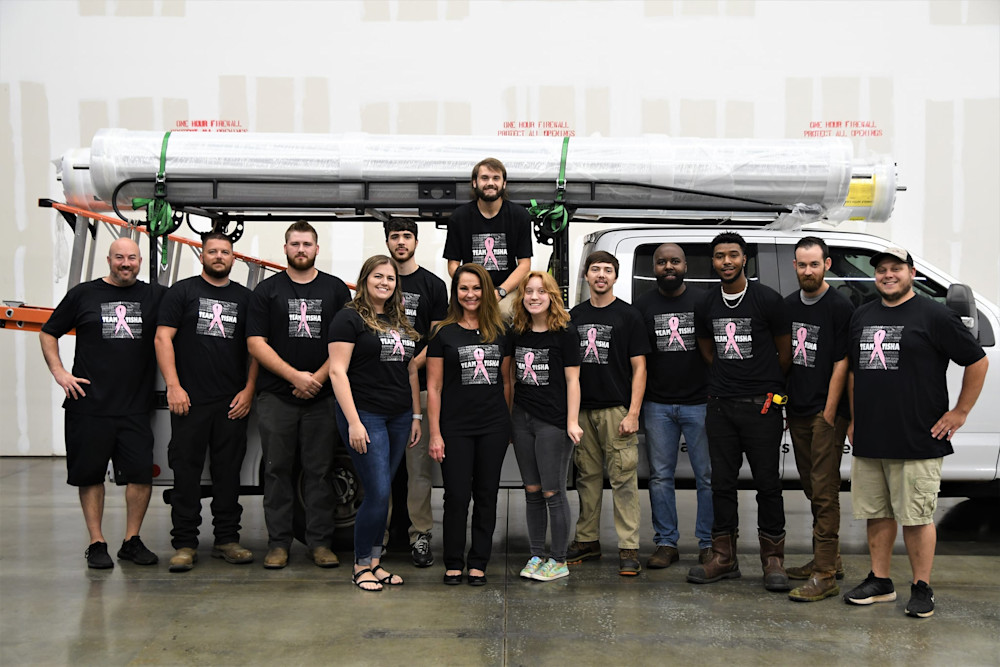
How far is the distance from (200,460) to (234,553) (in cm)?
58

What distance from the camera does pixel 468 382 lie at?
4.76 metres

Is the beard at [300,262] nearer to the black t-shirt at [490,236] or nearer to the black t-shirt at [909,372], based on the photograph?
the black t-shirt at [490,236]

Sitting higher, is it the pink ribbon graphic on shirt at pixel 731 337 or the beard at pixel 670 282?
the beard at pixel 670 282

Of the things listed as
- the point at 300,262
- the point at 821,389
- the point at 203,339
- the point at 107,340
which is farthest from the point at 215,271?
the point at 821,389

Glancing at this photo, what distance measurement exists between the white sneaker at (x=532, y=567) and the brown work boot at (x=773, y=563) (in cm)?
117

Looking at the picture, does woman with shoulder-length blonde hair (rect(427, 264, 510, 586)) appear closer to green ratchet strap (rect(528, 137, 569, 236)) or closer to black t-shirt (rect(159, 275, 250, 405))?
green ratchet strap (rect(528, 137, 569, 236))

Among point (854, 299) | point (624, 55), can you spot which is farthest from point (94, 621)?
point (624, 55)

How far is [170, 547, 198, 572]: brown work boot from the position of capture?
5148 mm

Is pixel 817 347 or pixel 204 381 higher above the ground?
pixel 817 347

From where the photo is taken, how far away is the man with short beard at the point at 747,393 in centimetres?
481

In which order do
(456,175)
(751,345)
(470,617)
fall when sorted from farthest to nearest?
(456,175) < (751,345) < (470,617)

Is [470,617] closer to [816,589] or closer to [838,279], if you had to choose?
[816,589]

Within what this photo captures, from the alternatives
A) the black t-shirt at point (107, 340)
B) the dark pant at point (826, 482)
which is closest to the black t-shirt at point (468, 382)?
the dark pant at point (826, 482)

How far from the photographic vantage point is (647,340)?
5.09 metres
